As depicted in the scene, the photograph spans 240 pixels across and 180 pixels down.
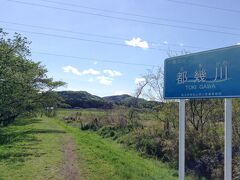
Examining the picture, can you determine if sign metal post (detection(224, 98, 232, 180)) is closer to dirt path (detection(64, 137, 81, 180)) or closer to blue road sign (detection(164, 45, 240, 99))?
blue road sign (detection(164, 45, 240, 99))

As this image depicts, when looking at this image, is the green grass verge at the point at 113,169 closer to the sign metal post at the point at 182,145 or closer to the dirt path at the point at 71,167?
the dirt path at the point at 71,167

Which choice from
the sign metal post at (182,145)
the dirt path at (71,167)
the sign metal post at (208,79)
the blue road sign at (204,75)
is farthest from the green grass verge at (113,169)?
the blue road sign at (204,75)

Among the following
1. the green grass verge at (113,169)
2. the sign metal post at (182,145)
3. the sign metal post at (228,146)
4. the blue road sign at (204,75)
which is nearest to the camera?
the blue road sign at (204,75)

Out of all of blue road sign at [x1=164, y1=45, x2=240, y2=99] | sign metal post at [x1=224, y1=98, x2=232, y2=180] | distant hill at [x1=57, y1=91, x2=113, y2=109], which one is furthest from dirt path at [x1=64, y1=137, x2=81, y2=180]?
distant hill at [x1=57, y1=91, x2=113, y2=109]

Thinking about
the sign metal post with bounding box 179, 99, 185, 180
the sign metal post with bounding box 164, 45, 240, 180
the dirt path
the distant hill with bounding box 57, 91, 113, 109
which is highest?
the distant hill with bounding box 57, 91, 113, 109

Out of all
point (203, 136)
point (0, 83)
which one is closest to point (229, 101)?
point (203, 136)

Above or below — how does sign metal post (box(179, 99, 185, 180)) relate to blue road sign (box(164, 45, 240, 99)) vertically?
below

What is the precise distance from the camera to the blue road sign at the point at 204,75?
5.81 meters

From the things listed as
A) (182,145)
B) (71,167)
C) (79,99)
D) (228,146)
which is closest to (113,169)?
(71,167)

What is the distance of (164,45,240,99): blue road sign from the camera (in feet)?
19.1

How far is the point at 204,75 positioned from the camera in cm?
633

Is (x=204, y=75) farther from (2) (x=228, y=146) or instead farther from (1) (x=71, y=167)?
(1) (x=71, y=167)

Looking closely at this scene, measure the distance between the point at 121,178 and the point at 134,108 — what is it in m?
21.0

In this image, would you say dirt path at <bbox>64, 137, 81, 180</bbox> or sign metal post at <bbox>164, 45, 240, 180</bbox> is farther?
dirt path at <bbox>64, 137, 81, 180</bbox>
